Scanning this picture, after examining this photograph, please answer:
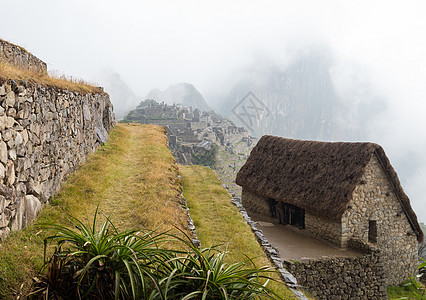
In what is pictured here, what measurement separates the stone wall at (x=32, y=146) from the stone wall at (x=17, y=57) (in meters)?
1.66

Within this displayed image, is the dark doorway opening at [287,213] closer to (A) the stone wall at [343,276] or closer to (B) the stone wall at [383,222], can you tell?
(B) the stone wall at [383,222]

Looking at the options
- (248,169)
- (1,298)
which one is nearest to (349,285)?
(248,169)

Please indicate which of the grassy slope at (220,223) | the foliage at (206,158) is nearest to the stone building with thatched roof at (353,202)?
the grassy slope at (220,223)

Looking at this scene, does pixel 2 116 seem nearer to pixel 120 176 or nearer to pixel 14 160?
pixel 14 160

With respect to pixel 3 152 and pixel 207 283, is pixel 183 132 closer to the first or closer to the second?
pixel 3 152

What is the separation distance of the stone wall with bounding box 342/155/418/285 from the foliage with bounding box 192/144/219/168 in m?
38.9

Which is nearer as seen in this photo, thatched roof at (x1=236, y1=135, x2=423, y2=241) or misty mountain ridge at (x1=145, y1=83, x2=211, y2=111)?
thatched roof at (x1=236, y1=135, x2=423, y2=241)

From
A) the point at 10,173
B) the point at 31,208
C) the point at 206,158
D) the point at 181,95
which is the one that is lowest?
the point at 206,158

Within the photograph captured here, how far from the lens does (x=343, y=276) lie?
11.6m

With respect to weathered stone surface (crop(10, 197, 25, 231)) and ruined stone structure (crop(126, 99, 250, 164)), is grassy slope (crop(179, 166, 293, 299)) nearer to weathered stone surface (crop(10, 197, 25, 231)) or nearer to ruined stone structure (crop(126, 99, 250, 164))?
weathered stone surface (crop(10, 197, 25, 231))

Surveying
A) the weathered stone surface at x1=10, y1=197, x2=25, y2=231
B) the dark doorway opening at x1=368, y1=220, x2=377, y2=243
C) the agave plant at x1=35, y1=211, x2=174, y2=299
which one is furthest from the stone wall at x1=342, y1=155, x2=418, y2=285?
the weathered stone surface at x1=10, y1=197, x2=25, y2=231

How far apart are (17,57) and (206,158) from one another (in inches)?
1693

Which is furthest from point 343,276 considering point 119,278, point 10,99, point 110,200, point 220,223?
point 10,99

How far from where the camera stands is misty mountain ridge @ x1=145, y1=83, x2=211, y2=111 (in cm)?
17600
